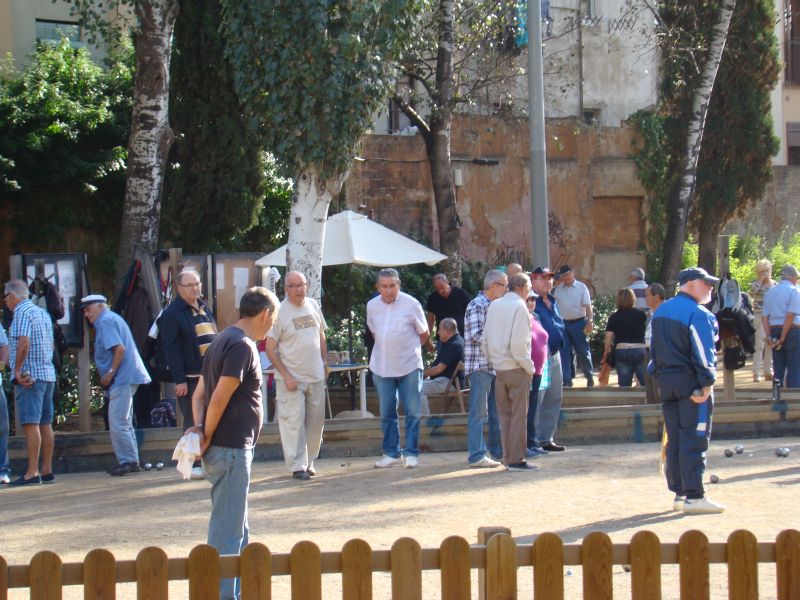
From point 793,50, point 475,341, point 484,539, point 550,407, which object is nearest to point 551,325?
point 550,407

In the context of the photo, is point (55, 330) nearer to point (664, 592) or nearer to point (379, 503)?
point (379, 503)

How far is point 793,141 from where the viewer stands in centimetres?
3775

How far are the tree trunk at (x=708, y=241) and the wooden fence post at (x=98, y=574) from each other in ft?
70.7

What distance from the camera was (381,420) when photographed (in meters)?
11.2

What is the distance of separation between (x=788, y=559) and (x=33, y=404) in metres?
7.41

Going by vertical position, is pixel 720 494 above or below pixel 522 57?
below

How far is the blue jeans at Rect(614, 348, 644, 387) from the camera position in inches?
591

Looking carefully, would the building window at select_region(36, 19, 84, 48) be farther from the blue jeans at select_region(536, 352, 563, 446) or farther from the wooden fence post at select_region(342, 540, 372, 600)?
the wooden fence post at select_region(342, 540, 372, 600)

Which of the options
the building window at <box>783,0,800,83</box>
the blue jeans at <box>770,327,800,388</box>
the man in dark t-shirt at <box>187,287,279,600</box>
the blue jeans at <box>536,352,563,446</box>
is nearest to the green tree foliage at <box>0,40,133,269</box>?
the blue jeans at <box>536,352,563,446</box>

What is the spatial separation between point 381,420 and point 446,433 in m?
1.11

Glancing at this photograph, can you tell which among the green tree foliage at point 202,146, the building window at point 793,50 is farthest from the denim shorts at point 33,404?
the building window at point 793,50

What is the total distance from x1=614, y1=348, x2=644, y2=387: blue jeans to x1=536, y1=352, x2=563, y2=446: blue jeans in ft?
11.0

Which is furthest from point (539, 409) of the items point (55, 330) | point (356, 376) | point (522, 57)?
point (522, 57)

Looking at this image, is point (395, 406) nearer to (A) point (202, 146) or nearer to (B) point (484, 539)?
(B) point (484, 539)
